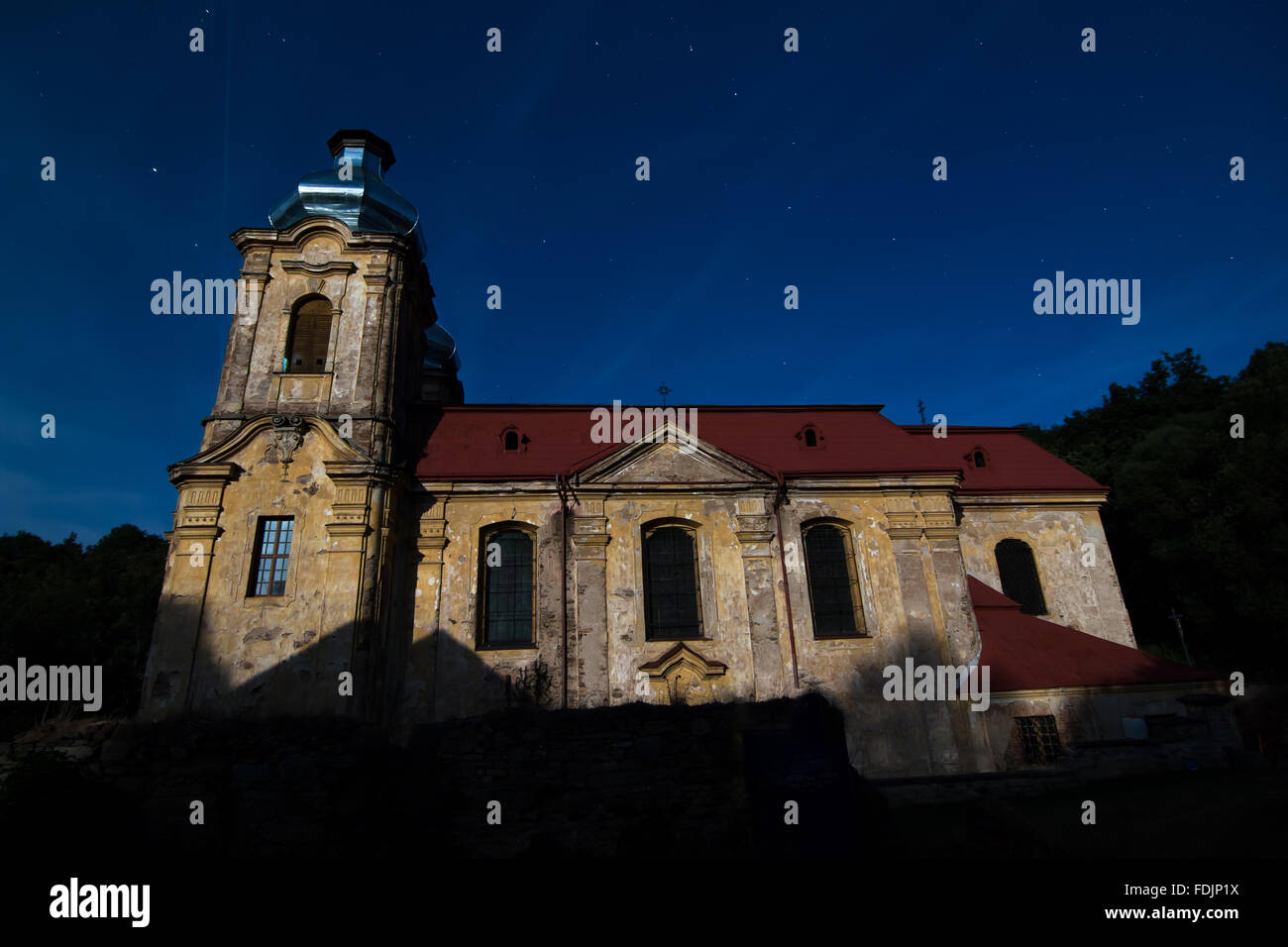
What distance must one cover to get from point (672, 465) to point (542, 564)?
4.12 meters

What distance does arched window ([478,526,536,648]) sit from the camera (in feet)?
54.2

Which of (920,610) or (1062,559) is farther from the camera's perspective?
(1062,559)

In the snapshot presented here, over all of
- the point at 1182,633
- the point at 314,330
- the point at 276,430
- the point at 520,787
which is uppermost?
the point at 314,330

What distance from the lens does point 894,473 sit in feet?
60.2

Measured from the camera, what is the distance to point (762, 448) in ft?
63.9

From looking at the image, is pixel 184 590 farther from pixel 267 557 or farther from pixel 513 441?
pixel 513 441

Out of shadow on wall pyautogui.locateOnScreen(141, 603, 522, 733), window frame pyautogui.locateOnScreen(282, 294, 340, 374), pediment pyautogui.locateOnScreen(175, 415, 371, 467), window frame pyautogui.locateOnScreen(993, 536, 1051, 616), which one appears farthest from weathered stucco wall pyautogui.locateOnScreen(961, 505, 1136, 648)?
window frame pyautogui.locateOnScreen(282, 294, 340, 374)

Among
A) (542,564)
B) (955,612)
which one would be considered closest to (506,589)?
(542,564)

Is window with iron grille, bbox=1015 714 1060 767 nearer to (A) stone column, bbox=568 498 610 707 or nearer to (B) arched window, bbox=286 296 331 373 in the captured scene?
(A) stone column, bbox=568 498 610 707

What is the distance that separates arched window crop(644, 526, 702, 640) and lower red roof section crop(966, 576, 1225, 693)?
284 inches

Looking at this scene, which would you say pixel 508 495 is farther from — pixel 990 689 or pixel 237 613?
pixel 990 689

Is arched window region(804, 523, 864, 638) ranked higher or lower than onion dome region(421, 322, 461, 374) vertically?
lower
